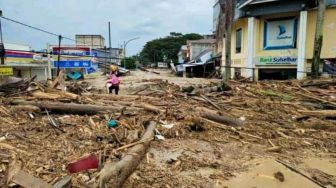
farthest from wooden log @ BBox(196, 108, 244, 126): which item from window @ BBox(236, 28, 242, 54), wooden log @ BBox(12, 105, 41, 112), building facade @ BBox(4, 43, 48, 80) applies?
building facade @ BBox(4, 43, 48, 80)

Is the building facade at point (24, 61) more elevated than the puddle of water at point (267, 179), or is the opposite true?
the building facade at point (24, 61)

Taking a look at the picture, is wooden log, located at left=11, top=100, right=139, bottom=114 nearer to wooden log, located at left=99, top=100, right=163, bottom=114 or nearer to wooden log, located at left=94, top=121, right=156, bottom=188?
wooden log, located at left=99, top=100, right=163, bottom=114

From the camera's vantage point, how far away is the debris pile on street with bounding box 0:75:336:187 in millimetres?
4863

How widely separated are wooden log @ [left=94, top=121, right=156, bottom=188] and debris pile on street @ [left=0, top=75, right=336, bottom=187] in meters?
0.02

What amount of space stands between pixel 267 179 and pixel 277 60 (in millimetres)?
19711

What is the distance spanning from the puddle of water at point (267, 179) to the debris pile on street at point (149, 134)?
0.18 meters

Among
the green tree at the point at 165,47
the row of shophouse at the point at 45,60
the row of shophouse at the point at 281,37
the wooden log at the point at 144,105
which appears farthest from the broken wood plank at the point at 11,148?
the green tree at the point at 165,47

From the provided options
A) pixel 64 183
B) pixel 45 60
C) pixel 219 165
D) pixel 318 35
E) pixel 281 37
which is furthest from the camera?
pixel 45 60

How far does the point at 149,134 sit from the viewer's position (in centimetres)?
692

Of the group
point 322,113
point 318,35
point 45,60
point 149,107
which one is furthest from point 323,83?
point 45,60

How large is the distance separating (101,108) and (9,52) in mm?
27542

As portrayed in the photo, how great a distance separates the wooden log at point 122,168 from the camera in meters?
Answer: 4.34

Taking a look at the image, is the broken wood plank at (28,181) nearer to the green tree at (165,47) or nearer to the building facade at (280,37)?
the building facade at (280,37)

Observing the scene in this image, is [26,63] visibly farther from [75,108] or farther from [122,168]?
[122,168]
